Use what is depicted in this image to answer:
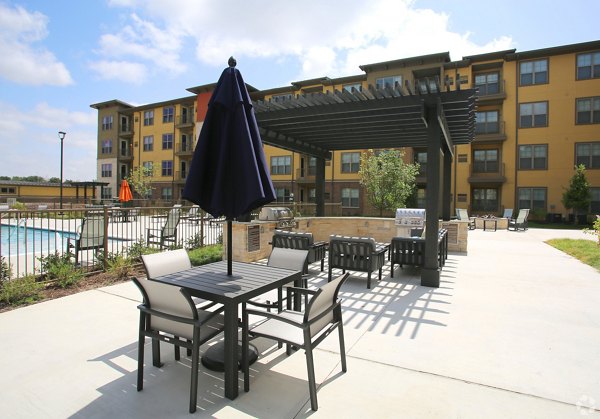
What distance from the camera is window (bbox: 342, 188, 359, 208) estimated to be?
1132 inches

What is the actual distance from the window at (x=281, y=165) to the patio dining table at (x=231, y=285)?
2825 cm

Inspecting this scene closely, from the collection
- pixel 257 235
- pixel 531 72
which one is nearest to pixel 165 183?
pixel 257 235

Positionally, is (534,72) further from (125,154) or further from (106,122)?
(106,122)

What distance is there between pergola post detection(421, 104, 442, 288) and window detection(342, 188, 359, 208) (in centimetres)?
2224

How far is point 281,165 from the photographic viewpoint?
32.4 meters

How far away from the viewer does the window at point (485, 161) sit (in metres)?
25.7

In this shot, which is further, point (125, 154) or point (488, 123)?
point (125, 154)

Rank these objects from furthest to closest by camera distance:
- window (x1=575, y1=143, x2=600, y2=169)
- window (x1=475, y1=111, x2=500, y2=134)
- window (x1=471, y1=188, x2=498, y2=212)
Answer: window (x1=471, y1=188, x2=498, y2=212) → window (x1=475, y1=111, x2=500, y2=134) → window (x1=575, y1=143, x2=600, y2=169)

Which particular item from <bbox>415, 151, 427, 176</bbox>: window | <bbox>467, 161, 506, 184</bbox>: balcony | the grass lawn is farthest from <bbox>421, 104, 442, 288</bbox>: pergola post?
<bbox>467, 161, 506, 184</bbox>: balcony

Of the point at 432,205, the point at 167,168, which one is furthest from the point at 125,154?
the point at 432,205

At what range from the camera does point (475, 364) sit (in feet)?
11.0

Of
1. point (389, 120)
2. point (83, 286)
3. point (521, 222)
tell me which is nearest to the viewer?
point (83, 286)

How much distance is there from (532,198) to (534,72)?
916 cm

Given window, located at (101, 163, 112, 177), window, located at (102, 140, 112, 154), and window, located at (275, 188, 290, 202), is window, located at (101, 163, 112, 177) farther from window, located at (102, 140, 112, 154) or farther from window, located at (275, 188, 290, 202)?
window, located at (275, 188, 290, 202)
